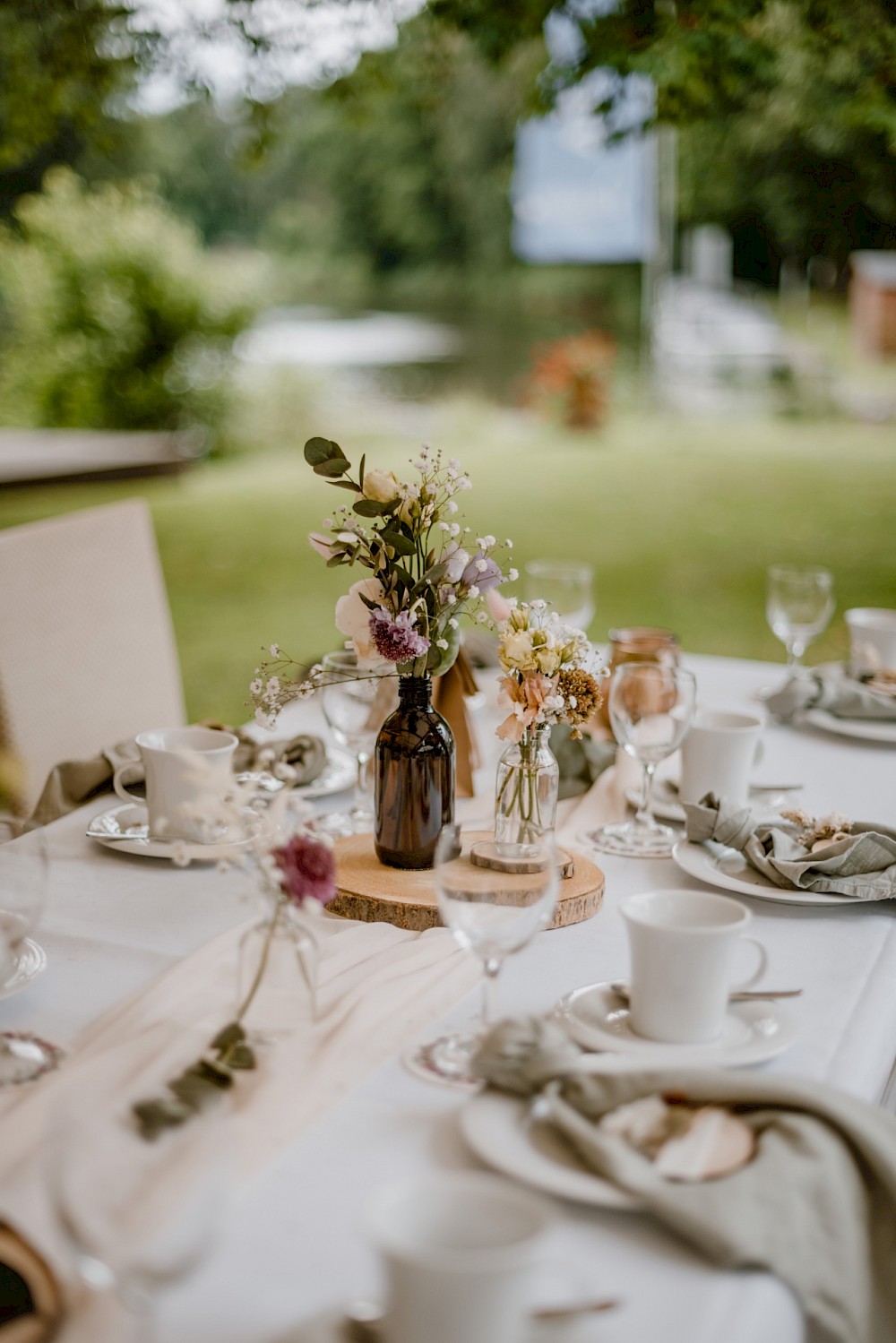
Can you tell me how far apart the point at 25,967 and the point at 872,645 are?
64.6 inches

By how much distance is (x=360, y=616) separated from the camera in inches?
58.9

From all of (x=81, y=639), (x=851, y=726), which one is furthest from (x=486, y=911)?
(x=81, y=639)

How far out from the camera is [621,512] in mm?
8734

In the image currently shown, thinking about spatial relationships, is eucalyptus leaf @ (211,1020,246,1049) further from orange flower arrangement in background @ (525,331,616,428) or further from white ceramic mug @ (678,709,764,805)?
orange flower arrangement in background @ (525,331,616,428)

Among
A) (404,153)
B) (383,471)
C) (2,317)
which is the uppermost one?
(404,153)

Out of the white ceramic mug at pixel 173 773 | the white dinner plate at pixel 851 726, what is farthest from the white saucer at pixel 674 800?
the white ceramic mug at pixel 173 773

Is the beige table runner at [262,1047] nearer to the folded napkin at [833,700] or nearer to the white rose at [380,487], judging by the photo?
the white rose at [380,487]

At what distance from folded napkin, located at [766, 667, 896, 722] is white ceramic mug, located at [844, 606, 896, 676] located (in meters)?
0.13

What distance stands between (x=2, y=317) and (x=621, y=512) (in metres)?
5.57

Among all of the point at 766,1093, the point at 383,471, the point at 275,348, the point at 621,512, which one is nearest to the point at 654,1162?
the point at 766,1093

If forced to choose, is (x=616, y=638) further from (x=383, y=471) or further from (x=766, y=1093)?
(x=766, y=1093)

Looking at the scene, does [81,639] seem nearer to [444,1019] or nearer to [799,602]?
[799,602]

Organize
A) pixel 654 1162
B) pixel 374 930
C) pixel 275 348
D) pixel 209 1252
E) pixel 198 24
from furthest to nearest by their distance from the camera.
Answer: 1. pixel 275 348
2. pixel 198 24
3. pixel 374 930
4. pixel 654 1162
5. pixel 209 1252

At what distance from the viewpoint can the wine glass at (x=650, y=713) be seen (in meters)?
1.62
